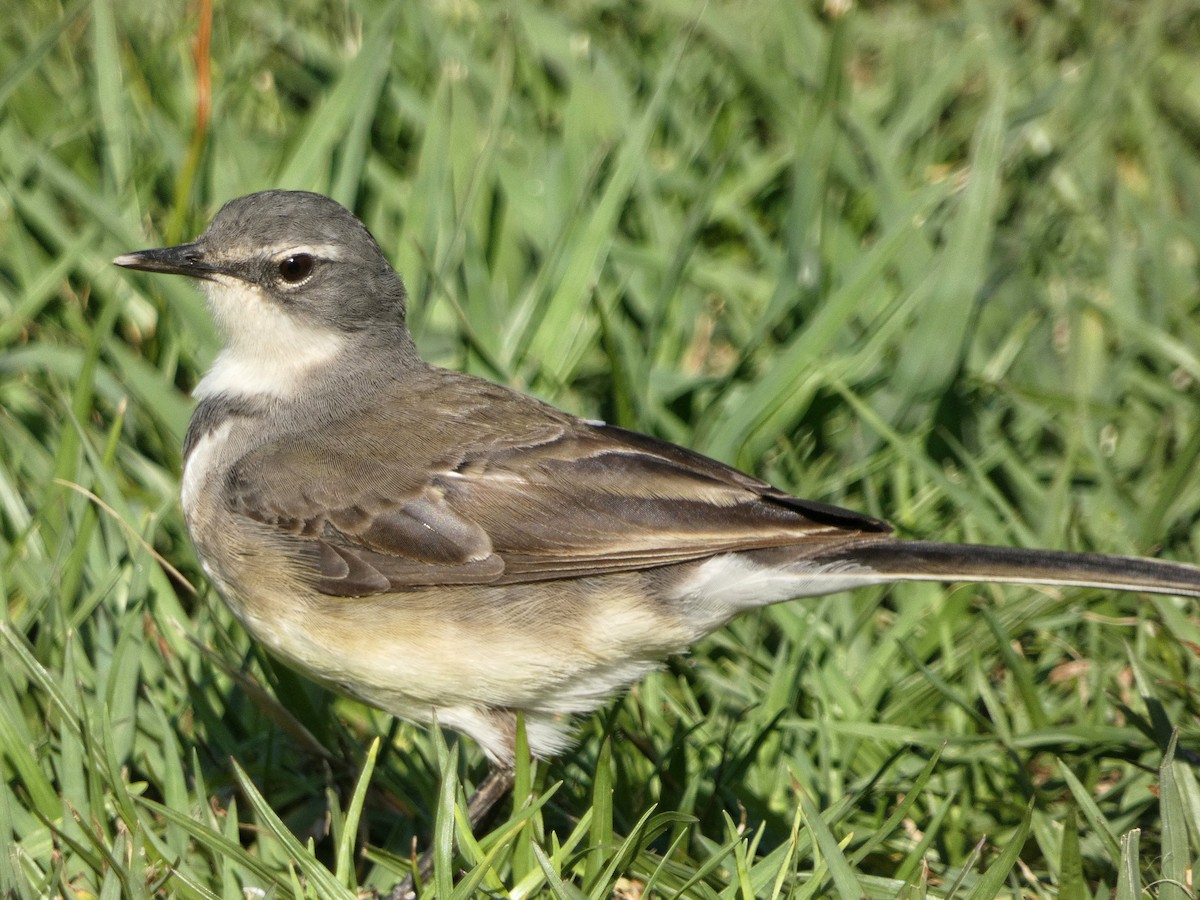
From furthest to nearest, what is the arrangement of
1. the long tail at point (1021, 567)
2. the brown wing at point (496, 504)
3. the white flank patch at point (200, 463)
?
the white flank patch at point (200, 463) → the brown wing at point (496, 504) → the long tail at point (1021, 567)

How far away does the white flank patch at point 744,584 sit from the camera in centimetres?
472

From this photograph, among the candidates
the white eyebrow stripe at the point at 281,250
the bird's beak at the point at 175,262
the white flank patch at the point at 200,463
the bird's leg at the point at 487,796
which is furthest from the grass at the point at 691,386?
the white eyebrow stripe at the point at 281,250

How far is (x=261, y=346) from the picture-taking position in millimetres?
5344

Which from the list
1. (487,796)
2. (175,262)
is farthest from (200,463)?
(487,796)

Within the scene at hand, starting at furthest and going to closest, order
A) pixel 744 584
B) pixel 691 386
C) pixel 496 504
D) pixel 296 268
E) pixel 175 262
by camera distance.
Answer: pixel 691 386 → pixel 296 268 → pixel 175 262 → pixel 496 504 → pixel 744 584

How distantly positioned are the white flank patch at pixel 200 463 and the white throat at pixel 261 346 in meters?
0.17

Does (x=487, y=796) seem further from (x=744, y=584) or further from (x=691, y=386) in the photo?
(x=691, y=386)

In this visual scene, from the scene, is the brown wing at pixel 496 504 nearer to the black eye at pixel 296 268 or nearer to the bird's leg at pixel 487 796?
the black eye at pixel 296 268

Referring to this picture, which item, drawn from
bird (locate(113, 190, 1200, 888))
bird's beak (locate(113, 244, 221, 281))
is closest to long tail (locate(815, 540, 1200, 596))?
bird (locate(113, 190, 1200, 888))

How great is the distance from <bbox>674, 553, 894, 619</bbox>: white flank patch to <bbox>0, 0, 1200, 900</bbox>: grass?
22.2 inches

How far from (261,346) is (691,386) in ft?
6.25

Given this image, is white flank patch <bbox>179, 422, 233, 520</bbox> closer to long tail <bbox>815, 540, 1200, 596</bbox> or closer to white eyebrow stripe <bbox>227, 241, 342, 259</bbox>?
white eyebrow stripe <bbox>227, 241, 342, 259</bbox>

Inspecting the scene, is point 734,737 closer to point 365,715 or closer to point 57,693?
point 365,715

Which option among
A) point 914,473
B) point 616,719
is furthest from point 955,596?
point 616,719
